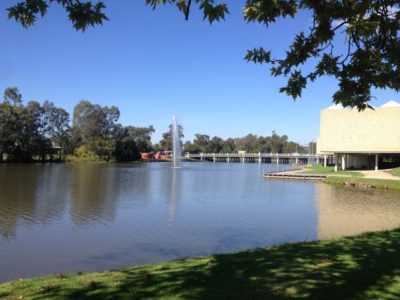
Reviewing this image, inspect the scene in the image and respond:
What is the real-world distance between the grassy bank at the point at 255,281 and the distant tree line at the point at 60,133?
309 feet

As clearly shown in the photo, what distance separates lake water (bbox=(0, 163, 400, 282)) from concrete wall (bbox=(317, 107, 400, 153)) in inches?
1539

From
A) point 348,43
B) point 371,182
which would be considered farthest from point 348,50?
point 371,182

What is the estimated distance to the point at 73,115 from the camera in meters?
126

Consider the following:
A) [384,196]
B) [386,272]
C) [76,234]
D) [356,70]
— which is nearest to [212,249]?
[76,234]

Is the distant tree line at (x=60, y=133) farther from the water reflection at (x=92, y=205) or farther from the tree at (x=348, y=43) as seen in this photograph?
the tree at (x=348, y=43)

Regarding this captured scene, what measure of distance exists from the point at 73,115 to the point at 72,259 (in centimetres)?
11656

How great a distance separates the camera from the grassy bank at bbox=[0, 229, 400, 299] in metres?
6.37

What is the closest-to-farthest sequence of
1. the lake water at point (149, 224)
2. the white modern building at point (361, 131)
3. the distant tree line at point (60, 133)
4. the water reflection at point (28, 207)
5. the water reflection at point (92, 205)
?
the lake water at point (149, 224) → the water reflection at point (28, 207) → the water reflection at point (92, 205) → the white modern building at point (361, 131) → the distant tree line at point (60, 133)

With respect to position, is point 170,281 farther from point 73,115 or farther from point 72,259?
point 73,115

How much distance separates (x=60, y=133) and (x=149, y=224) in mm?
104945

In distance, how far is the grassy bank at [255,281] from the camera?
6367 millimetres

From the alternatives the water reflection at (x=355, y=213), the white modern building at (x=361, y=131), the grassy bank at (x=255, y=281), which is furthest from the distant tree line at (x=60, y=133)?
the grassy bank at (x=255, y=281)

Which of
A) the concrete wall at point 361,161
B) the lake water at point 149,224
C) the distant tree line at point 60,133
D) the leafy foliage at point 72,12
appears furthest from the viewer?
the distant tree line at point 60,133

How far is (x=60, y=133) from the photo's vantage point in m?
119
